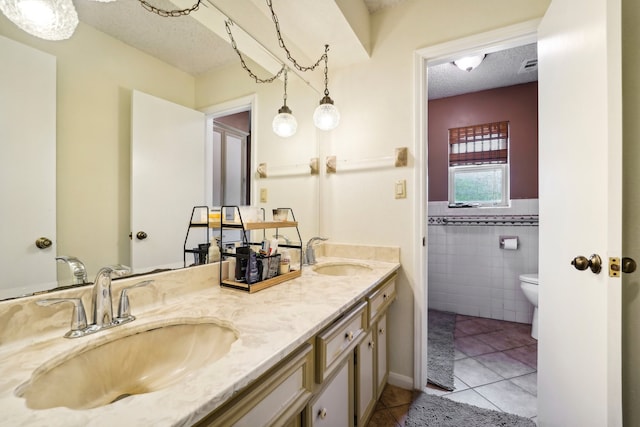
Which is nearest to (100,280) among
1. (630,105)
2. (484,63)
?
(630,105)

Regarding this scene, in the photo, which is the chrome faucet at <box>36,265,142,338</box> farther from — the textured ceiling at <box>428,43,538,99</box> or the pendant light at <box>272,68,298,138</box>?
the textured ceiling at <box>428,43,538,99</box>

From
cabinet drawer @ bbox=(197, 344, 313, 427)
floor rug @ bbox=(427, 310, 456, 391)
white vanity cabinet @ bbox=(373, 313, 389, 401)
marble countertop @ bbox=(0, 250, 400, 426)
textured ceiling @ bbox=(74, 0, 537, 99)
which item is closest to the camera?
marble countertop @ bbox=(0, 250, 400, 426)

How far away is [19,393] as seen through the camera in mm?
498

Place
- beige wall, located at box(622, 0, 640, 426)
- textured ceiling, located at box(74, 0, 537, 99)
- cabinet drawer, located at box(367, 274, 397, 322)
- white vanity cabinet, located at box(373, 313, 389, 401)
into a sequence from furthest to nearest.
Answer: white vanity cabinet, located at box(373, 313, 389, 401) < cabinet drawer, located at box(367, 274, 397, 322) < beige wall, located at box(622, 0, 640, 426) < textured ceiling, located at box(74, 0, 537, 99)

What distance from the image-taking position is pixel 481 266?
2.89 metres

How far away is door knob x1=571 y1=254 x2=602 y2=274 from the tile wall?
6.78ft

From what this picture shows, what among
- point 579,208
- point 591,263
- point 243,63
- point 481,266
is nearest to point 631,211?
point 579,208

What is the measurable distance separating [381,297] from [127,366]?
1122 mm

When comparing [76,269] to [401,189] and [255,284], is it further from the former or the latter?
[401,189]

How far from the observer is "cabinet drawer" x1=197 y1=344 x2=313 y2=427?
541 millimetres

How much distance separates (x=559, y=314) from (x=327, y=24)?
1.84 metres

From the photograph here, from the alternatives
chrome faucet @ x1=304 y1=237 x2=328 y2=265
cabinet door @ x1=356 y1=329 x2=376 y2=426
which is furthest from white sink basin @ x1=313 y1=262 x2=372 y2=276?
cabinet door @ x1=356 y1=329 x2=376 y2=426

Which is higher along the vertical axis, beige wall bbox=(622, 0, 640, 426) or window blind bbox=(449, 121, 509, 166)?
window blind bbox=(449, 121, 509, 166)

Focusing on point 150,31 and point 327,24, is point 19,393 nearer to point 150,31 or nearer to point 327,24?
point 150,31
